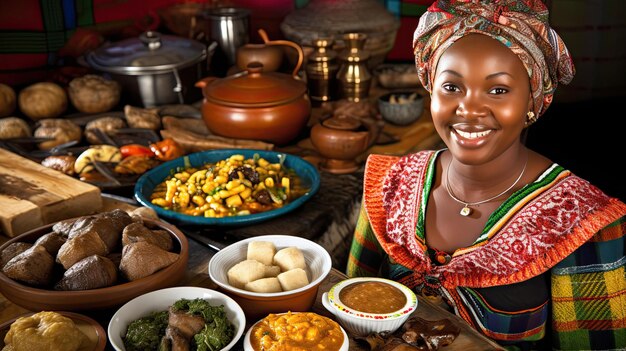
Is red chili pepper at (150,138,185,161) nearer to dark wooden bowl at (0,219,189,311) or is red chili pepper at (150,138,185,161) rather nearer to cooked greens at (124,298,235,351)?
dark wooden bowl at (0,219,189,311)

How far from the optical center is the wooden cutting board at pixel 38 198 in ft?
6.01

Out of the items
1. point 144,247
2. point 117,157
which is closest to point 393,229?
point 144,247

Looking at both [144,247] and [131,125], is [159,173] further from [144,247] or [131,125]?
[144,247]

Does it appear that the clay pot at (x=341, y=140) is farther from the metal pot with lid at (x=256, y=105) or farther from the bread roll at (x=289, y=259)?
the bread roll at (x=289, y=259)

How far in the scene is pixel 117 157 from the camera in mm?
2713

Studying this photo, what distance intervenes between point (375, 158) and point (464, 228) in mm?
408

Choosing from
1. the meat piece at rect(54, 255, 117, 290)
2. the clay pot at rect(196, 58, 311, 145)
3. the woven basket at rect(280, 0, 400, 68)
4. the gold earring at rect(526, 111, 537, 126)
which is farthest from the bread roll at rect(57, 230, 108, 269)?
the woven basket at rect(280, 0, 400, 68)

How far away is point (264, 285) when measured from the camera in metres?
1.38

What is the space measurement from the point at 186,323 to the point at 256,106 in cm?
169

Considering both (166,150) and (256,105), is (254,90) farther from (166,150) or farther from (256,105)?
(166,150)

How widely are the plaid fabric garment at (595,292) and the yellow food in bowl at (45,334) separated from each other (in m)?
1.17

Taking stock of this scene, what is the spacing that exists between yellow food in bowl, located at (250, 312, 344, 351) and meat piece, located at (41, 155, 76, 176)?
1.68m

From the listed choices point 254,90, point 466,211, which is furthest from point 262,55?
point 466,211

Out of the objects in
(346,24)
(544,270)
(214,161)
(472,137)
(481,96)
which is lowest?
(214,161)
